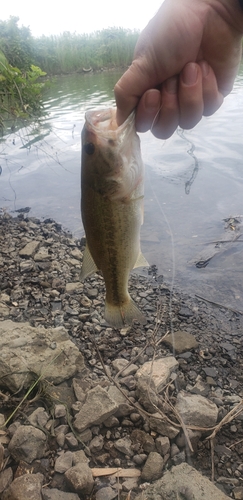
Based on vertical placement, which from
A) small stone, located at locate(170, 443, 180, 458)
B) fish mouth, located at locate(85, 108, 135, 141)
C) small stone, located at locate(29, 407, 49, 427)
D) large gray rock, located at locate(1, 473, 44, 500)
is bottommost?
small stone, located at locate(170, 443, 180, 458)

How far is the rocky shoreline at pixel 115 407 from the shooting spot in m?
2.63

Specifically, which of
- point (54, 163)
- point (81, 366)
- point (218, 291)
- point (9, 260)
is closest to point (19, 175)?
point (54, 163)

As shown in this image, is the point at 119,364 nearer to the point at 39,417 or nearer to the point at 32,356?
the point at 32,356

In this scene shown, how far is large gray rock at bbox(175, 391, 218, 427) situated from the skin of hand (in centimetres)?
213

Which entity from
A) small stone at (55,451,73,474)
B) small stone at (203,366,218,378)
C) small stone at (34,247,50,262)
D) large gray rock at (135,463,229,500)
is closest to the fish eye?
large gray rock at (135,463,229,500)

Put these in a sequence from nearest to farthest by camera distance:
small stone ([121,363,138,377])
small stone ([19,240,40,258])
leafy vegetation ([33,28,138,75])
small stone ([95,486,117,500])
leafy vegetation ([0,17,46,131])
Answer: small stone ([95,486,117,500]) → small stone ([121,363,138,377]) → leafy vegetation ([0,17,46,131]) → small stone ([19,240,40,258]) → leafy vegetation ([33,28,138,75])

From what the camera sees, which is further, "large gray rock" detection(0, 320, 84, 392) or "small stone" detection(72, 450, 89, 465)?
"large gray rock" detection(0, 320, 84, 392)

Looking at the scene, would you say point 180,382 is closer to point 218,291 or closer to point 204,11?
point 218,291

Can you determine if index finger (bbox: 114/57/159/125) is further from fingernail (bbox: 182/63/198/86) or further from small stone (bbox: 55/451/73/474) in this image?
small stone (bbox: 55/451/73/474)

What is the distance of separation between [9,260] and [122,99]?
191 inches

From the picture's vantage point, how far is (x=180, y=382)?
147 inches

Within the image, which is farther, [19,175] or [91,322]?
[19,175]

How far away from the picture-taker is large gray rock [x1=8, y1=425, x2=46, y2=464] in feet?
8.91

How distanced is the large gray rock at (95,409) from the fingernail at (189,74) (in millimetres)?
2301
